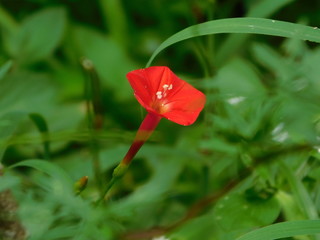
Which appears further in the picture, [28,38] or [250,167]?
[28,38]

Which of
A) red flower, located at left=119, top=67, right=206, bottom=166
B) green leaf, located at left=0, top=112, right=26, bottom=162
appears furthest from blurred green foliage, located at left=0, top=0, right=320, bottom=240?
red flower, located at left=119, top=67, right=206, bottom=166

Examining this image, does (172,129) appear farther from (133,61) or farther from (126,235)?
(126,235)

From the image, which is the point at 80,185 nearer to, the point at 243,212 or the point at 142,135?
the point at 142,135

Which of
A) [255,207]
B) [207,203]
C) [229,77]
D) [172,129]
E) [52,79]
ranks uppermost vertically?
[52,79]

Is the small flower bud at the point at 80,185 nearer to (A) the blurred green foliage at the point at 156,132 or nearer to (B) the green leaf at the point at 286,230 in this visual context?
(A) the blurred green foliage at the point at 156,132

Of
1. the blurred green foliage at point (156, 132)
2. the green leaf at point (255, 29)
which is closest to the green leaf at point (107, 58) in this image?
the blurred green foliage at point (156, 132)

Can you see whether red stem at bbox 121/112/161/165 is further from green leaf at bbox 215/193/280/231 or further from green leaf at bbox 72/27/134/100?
green leaf at bbox 72/27/134/100

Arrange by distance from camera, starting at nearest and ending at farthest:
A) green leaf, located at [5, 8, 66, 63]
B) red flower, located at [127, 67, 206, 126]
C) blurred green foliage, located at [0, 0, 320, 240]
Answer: red flower, located at [127, 67, 206, 126] < blurred green foliage, located at [0, 0, 320, 240] < green leaf, located at [5, 8, 66, 63]

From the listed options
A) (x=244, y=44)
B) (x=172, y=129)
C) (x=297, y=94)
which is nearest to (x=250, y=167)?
(x=297, y=94)
